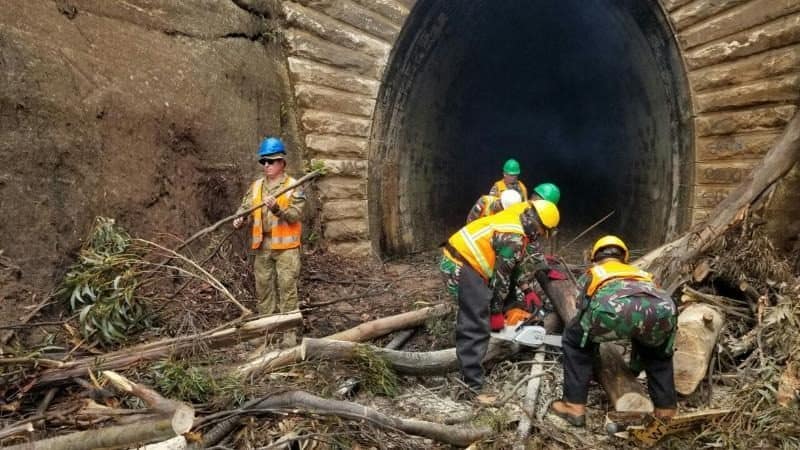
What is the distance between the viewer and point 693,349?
3.43m

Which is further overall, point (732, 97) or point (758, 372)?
point (732, 97)

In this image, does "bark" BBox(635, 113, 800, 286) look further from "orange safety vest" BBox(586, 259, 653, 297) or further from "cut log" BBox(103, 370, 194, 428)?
"cut log" BBox(103, 370, 194, 428)

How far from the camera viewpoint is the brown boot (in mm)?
3281

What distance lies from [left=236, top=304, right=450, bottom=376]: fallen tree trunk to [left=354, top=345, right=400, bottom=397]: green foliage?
1.27 feet

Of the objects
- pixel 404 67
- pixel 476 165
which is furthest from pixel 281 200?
pixel 476 165

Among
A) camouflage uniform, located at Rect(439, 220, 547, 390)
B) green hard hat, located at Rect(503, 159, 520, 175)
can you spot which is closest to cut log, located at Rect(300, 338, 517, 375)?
camouflage uniform, located at Rect(439, 220, 547, 390)

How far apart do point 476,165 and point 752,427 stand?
25.8ft

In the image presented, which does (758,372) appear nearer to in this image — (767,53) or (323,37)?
(767,53)

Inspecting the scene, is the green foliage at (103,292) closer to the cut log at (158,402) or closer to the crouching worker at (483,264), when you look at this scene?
the cut log at (158,402)

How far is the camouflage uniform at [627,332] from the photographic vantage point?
3.01m

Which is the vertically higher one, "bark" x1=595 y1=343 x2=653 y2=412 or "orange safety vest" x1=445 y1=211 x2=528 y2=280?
"orange safety vest" x1=445 y1=211 x2=528 y2=280

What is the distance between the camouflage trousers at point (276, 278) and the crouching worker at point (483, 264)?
1477 millimetres

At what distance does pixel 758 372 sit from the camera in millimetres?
3447

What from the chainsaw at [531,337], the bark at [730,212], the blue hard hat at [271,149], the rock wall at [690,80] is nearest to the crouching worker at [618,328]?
the chainsaw at [531,337]
